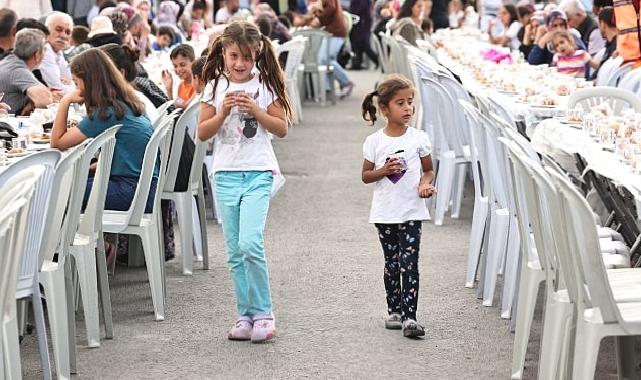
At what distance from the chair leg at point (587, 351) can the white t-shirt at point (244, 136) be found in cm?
215

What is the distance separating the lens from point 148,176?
6988mm

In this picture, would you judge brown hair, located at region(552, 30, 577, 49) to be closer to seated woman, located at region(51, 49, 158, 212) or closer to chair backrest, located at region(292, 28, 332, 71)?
seated woman, located at region(51, 49, 158, 212)

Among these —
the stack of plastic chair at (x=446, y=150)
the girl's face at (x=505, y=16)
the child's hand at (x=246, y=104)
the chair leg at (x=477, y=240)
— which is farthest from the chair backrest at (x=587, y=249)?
the girl's face at (x=505, y=16)

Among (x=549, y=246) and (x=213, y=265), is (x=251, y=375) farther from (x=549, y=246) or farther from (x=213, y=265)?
(x=213, y=265)

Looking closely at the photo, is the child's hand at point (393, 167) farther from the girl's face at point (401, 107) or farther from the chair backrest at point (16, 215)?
the chair backrest at point (16, 215)

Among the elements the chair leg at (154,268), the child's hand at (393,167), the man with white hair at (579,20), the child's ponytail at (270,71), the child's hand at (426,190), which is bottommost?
the man with white hair at (579,20)

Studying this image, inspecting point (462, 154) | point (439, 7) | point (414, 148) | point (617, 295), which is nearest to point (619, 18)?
point (462, 154)

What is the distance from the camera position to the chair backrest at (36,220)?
17.2ft

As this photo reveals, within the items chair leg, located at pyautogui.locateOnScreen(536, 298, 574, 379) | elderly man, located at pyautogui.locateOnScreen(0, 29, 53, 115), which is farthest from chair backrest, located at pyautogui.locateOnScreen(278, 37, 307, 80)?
chair leg, located at pyautogui.locateOnScreen(536, 298, 574, 379)

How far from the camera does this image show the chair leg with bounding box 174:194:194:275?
319 inches

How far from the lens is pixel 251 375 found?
5.90 metres

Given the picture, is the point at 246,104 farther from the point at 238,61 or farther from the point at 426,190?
the point at 426,190

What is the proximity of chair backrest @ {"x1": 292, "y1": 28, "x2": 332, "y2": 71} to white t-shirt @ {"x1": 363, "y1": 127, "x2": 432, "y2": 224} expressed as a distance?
1282 centimetres

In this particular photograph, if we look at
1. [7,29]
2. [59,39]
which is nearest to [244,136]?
[7,29]
